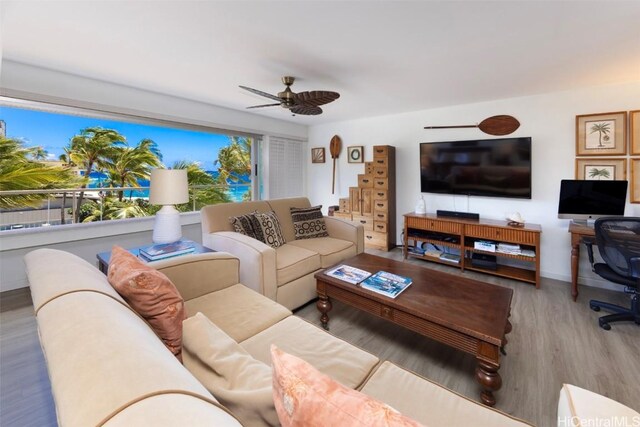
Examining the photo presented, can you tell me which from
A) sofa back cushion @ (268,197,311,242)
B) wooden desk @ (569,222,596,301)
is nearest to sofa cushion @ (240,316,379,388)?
Result: sofa back cushion @ (268,197,311,242)

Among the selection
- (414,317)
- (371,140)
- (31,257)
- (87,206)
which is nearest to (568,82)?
(371,140)

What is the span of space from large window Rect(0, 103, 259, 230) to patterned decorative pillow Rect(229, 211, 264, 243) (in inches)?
78.5

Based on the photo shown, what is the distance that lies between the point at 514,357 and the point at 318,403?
6.45 ft

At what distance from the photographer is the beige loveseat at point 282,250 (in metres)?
2.17

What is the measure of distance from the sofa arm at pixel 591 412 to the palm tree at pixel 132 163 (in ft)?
17.2

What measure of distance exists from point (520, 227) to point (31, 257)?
156 inches

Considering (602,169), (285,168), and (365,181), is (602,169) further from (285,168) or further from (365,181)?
(285,168)

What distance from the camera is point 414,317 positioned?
5.55ft

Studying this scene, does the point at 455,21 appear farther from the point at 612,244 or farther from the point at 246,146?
the point at 246,146

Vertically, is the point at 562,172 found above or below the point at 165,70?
below

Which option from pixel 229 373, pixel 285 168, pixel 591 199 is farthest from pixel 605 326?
pixel 285 168

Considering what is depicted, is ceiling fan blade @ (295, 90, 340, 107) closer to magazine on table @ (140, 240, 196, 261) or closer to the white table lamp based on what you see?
the white table lamp

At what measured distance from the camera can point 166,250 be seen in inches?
83.8

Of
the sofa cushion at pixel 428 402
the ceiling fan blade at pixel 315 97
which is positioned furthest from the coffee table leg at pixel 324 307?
the ceiling fan blade at pixel 315 97
